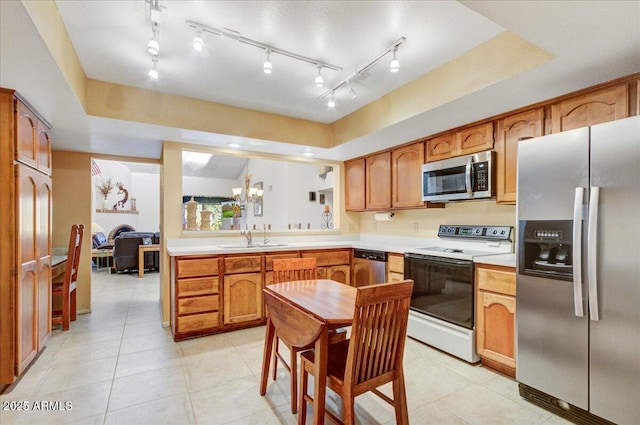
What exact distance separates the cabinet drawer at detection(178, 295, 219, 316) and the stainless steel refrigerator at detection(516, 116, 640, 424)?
2783 mm

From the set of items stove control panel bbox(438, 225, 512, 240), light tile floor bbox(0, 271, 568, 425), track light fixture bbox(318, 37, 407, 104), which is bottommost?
light tile floor bbox(0, 271, 568, 425)

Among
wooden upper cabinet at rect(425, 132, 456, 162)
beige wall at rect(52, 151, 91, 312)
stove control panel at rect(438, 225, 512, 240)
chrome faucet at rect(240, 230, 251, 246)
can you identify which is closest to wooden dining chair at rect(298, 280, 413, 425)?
stove control panel at rect(438, 225, 512, 240)

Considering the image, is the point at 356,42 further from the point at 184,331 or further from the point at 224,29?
the point at 184,331

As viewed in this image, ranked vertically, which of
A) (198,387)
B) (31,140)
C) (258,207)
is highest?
(31,140)

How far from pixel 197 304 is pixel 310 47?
8.78 feet

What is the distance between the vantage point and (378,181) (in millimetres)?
4250

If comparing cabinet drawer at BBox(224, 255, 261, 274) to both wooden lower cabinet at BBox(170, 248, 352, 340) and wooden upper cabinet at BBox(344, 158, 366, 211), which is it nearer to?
wooden lower cabinet at BBox(170, 248, 352, 340)

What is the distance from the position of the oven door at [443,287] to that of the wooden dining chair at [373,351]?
130 cm

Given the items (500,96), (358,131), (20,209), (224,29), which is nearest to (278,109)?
(358,131)

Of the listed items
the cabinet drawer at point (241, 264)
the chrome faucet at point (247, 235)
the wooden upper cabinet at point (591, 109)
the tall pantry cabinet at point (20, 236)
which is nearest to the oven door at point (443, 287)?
the wooden upper cabinet at point (591, 109)

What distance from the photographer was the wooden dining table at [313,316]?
1.59 meters

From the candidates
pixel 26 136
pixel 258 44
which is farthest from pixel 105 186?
pixel 258 44

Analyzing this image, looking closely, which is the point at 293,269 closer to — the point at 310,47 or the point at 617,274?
the point at 310,47

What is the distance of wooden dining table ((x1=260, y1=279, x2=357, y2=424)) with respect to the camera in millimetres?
1587
